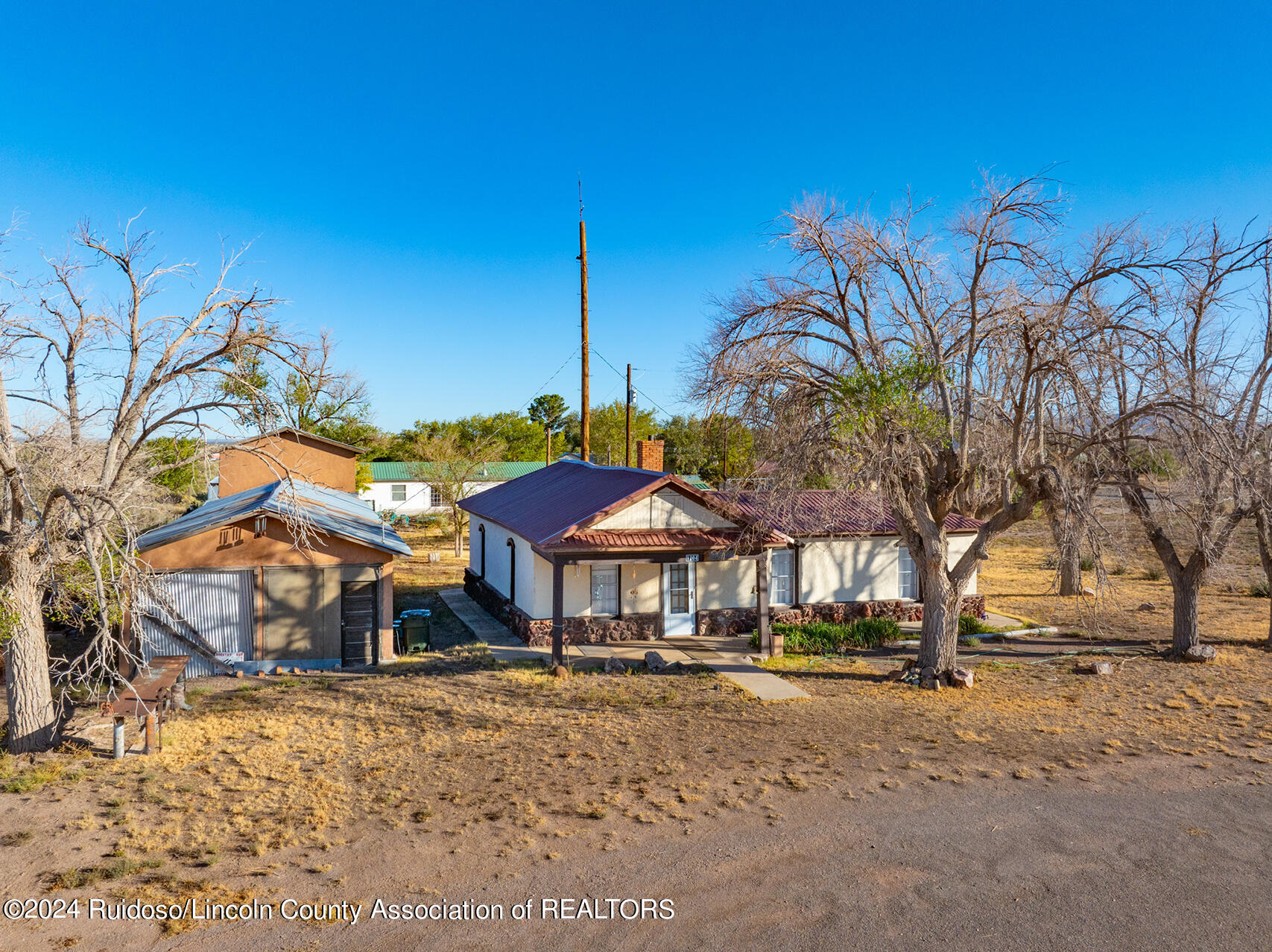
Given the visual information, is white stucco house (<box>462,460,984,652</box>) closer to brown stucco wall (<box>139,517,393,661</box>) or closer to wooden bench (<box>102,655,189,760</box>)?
brown stucco wall (<box>139,517,393,661</box>)

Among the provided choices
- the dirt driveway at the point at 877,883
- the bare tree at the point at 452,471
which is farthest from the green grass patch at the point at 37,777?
the bare tree at the point at 452,471

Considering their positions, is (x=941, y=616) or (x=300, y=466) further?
(x=300, y=466)

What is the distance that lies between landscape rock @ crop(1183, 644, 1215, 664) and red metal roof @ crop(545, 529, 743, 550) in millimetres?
10176

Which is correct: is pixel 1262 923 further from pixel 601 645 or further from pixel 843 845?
pixel 601 645

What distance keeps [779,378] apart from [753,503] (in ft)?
19.7

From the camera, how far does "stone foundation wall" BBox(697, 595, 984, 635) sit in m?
19.6

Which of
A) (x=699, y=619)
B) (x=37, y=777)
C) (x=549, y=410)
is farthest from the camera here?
(x=549, y=410)

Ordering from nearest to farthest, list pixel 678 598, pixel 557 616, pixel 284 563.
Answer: pixel 557 616
pixel 284 563
pixel 678 598

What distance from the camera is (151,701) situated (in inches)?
457

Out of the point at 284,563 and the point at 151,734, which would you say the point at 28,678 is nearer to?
the point at 151,734

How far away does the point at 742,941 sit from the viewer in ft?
21.5

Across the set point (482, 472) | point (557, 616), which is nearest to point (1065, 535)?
point (557, 616)

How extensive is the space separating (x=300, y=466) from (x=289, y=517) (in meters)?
13.5

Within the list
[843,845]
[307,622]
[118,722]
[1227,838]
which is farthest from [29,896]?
[1227,838]
